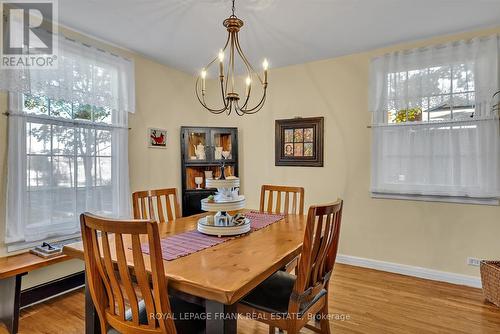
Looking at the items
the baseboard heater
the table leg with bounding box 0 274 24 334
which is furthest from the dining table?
the baseboard heater

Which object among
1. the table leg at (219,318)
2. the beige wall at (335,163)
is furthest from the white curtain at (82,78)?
the table leg at (219,318)

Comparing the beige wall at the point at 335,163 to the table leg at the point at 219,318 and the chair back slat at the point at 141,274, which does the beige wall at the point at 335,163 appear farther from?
the table leg at the point at 219,318

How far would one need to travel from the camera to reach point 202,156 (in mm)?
3896

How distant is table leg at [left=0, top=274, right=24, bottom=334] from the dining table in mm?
973

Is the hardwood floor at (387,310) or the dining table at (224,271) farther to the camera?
the hardwood floor at (387,310)

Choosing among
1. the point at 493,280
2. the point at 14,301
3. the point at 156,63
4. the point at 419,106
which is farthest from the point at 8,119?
the point at 493,280

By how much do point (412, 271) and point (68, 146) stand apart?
139 inches

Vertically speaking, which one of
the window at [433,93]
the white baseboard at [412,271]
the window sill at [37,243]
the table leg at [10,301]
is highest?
the window at [433,93]

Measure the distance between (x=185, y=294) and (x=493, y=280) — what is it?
252 centimetres

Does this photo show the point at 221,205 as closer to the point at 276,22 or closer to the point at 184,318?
the point at 184,318

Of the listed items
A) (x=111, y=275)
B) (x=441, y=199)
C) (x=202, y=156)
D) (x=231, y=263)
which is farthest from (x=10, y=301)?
(x=441, y=199)

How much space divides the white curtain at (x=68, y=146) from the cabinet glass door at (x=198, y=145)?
925 mm

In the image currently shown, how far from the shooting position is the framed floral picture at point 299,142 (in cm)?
348

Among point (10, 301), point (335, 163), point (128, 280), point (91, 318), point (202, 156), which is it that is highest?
point (202, 156)
